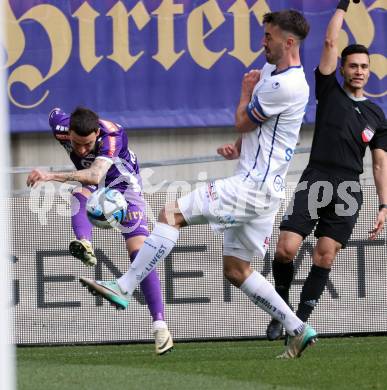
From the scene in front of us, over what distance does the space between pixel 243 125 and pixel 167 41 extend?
555 centimetres

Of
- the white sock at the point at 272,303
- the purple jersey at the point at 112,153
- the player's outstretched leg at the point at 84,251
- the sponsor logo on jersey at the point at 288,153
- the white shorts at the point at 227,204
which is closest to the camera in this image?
the white shorts at the point at 227,204

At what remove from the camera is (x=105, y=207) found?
745 cm

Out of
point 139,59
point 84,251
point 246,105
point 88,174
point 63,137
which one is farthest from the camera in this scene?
point 139,59

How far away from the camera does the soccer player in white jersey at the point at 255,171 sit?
6293mm

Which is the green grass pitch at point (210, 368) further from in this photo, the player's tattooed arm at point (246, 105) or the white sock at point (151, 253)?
the player's tattooed arm at point (246, 105)

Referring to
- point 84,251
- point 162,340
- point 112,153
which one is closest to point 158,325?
point 162,340

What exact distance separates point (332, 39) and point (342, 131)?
0.65 m

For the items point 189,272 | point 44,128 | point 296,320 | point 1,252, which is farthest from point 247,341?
point 1,252

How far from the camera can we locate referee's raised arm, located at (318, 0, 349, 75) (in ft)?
23.2

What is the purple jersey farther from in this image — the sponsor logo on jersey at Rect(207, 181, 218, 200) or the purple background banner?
the purple background banner

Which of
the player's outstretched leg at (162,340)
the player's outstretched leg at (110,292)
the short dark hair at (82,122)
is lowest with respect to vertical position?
the player's outstretched leg at (162,340)

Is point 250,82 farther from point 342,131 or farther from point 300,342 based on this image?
point 300,342

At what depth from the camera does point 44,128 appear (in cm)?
1184

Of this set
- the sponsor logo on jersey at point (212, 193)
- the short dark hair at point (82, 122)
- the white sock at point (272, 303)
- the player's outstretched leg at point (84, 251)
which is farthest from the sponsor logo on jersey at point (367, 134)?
the player's outstretched leg at point (84, 251)
